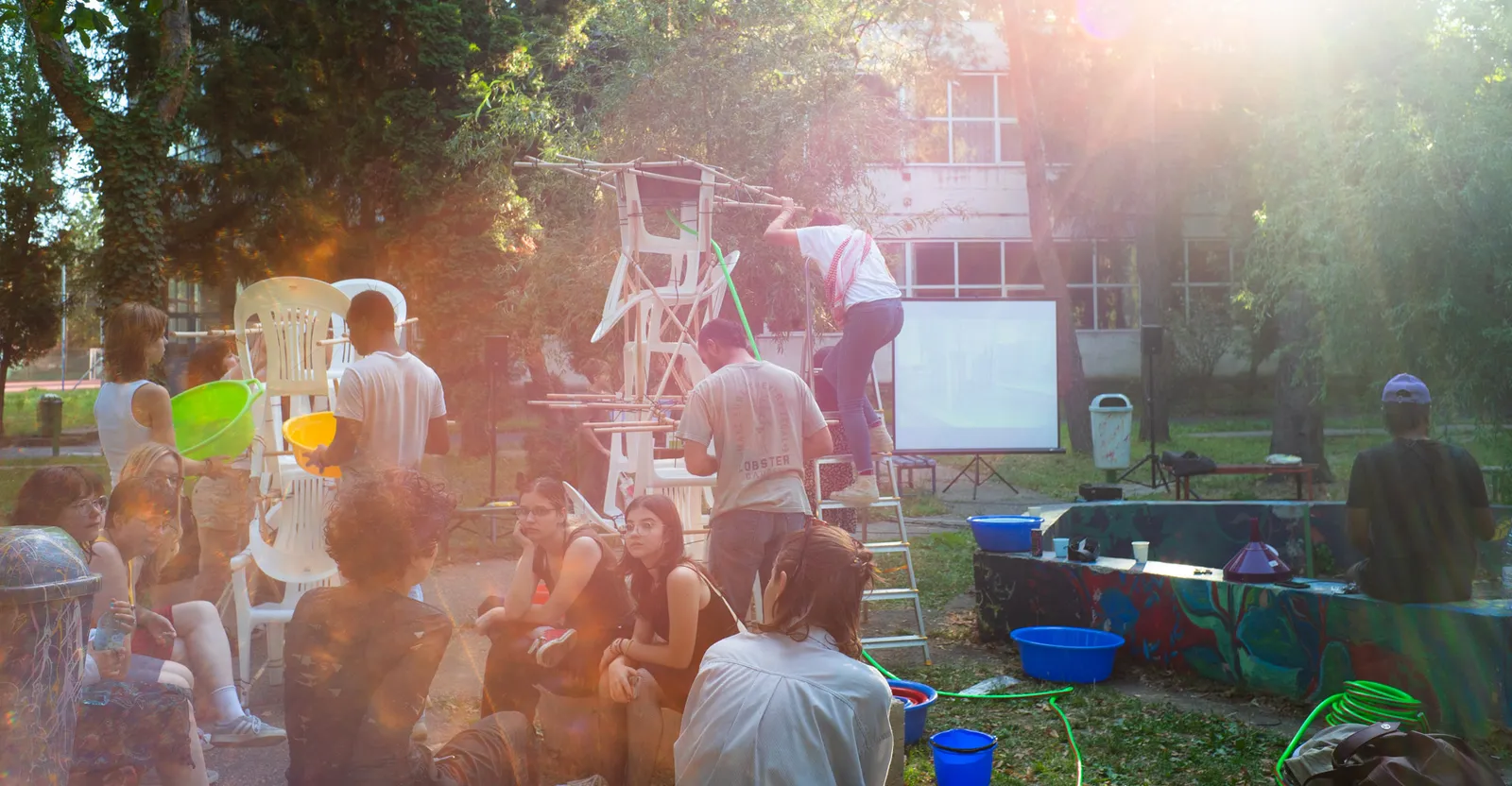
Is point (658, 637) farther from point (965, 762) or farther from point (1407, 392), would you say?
point (1407, 392)

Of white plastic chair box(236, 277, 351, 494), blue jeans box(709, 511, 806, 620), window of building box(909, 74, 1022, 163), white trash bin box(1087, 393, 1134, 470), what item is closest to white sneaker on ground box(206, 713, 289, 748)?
white plastic chair box(236, 277, 351, 494)

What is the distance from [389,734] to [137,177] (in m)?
16.9

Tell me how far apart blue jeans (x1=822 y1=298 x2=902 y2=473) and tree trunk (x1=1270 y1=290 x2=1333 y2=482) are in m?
10.2

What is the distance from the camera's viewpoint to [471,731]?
3.49 metres

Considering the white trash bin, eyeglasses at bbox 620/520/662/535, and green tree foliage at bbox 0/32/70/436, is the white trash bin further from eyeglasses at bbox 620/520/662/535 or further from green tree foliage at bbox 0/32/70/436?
green tree foliage at bbox 0/32/70/436

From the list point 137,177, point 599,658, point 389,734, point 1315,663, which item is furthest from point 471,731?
point 137,177

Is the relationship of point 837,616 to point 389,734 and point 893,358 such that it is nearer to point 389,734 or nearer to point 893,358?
point 389,734

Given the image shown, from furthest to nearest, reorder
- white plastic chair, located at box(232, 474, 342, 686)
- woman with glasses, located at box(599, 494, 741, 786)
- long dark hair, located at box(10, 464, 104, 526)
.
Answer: white plastic chair, located at box(232, 474, 342, 686) < woman with glasses, located at box(599, 494, 741, 786) < long dark hair, located at box(10, 464, 104, 526)

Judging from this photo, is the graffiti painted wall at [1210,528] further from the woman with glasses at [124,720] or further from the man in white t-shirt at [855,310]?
the woman with glasses at [124,720]

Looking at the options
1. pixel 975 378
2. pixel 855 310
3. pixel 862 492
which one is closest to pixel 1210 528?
pixel 862 492

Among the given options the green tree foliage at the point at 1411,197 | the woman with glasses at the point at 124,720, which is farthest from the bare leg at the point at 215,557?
the green tree foliage at the point at 1411,197

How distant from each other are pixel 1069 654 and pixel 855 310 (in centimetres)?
221

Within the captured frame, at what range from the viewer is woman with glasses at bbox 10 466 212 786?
3.28 m

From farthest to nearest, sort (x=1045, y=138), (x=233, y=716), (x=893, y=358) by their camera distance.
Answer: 1. (x=1045, y=138)
2. (x=893, y=358)
3. (x=233, y=716)
